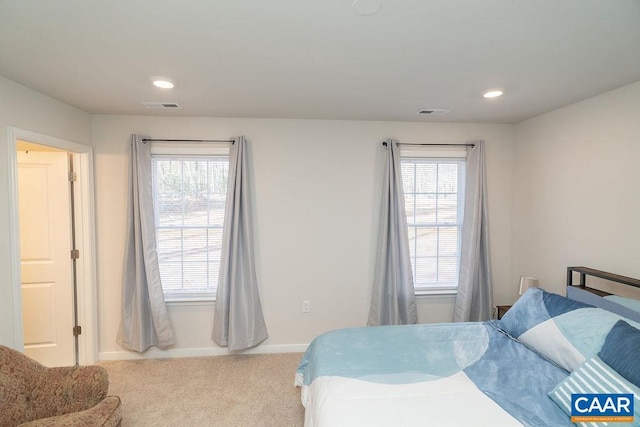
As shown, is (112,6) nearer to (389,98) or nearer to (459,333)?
(389,98)

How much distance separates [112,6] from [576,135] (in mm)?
3500

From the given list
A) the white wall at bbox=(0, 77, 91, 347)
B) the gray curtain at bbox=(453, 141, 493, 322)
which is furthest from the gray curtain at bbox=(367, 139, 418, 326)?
the white wall at bbox=(0, 77, 91, 347)

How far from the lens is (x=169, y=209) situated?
317 cm

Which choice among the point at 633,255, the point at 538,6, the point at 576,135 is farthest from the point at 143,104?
the point at 633,255

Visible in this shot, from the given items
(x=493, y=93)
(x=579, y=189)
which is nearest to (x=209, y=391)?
(x=493, y=93)

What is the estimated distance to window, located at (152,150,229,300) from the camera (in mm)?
3146

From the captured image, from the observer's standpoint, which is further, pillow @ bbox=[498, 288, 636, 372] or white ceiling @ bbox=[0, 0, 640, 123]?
pillow @ bbox=[498, 288, 636, 372]

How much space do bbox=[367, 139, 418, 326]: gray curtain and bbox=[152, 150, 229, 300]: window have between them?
5.79 feet

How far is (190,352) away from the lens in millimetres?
3146

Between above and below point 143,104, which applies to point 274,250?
below

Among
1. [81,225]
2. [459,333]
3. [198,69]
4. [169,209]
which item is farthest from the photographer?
[169,209]

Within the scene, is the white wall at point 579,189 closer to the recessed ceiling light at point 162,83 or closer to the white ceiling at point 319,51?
the white ceiling at point 319,51

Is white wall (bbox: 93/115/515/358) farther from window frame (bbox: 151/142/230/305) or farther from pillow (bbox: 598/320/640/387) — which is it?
pillow (bbox: 598/320/640/387)

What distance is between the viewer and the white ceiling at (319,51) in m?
1.35
